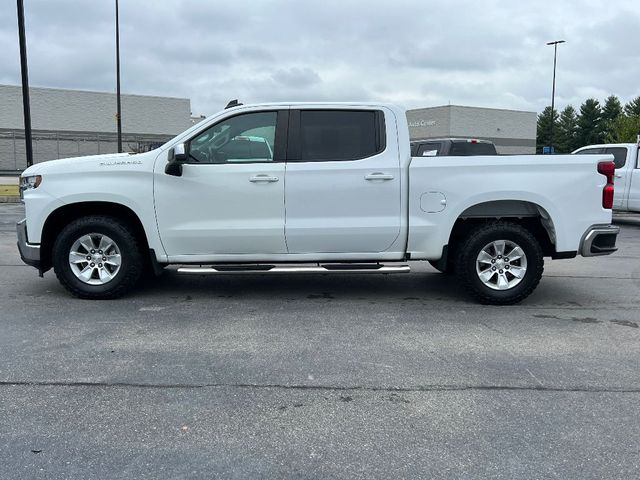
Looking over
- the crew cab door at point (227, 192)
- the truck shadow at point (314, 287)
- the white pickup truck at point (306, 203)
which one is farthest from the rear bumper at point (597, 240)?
the crew cab door at point (227, 192)

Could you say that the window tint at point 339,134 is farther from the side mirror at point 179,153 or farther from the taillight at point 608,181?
the taillight at point 608,181

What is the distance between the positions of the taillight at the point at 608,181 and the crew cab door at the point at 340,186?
2090 mm

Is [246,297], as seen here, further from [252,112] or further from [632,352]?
[632,352]

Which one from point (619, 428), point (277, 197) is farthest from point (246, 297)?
point (619, 428)

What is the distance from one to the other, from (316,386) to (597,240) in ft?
12.3

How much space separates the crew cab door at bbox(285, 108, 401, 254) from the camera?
6.03 meters

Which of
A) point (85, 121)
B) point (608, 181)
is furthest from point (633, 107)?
point (608, 181)

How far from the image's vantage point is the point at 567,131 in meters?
88.4

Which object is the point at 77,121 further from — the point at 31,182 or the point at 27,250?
the point at 27,250

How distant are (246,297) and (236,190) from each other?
1.26 metres

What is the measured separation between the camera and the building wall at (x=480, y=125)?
60125mm

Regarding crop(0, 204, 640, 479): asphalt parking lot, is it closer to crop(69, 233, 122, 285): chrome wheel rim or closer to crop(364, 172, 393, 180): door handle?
crop(69, 233, 122, 285): chrome wheel rim

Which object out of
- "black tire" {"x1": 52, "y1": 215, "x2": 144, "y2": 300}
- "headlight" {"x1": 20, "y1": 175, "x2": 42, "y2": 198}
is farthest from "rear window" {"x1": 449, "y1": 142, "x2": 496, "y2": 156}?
"headlight" {"x1": 20, "y1": 175, "x2": 42, "y2": 198}

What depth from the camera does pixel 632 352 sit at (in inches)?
190
